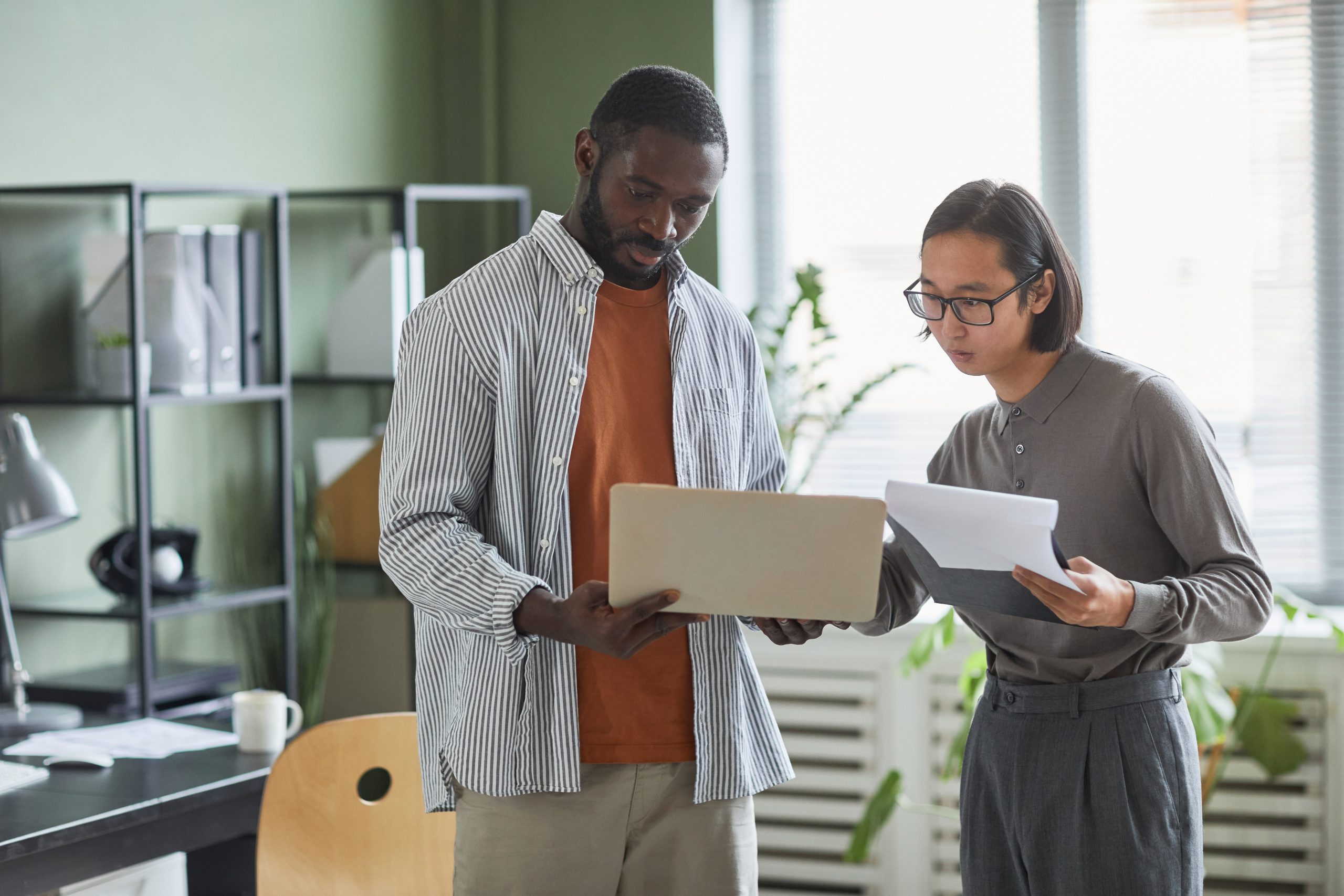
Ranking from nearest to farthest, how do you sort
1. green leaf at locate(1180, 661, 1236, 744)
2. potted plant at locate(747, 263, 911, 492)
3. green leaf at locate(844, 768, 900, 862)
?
1. green leaf at locate(1180, 661, 1236, 744)
2. green leaf at locate(844, 768, 900, 862)
3. potted plant at locate(747, 263, 911, 492)

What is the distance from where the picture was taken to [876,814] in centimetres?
298

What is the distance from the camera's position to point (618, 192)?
1.47m

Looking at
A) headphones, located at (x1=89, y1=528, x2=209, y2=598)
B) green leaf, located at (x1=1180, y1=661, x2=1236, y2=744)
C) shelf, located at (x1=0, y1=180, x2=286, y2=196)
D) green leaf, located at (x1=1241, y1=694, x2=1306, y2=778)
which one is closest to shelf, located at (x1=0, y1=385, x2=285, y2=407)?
headphones, located at (x1=89, y1=528, x2=209, y2=598)

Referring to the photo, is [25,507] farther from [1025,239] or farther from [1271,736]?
[1271,736]

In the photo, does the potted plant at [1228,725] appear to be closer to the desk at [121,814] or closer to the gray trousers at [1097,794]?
the gray trousers at [1097,794]

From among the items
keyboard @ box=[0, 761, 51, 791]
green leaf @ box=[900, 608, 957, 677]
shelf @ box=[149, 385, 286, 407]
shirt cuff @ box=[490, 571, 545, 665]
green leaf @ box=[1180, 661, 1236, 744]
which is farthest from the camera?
green leaf @ box=[900, 608, 957, 677]

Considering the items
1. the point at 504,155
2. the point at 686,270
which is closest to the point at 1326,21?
the point at 504,155

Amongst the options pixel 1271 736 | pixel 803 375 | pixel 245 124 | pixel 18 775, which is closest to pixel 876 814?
pixel 1271 736

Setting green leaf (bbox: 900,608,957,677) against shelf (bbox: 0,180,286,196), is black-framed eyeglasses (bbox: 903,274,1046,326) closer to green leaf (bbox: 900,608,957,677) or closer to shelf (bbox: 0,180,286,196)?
green leaf (bbox: 900,608,957,677)

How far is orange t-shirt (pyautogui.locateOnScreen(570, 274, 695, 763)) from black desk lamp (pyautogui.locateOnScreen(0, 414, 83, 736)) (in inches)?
47.4

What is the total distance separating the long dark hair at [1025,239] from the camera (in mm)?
1557

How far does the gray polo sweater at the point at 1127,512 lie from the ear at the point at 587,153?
1.87 ft

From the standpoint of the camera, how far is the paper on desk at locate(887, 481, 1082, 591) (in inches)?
48.8

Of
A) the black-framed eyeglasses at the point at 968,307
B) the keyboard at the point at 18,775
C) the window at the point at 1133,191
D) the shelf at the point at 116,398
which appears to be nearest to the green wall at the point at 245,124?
the shelf at the point at 116,398
